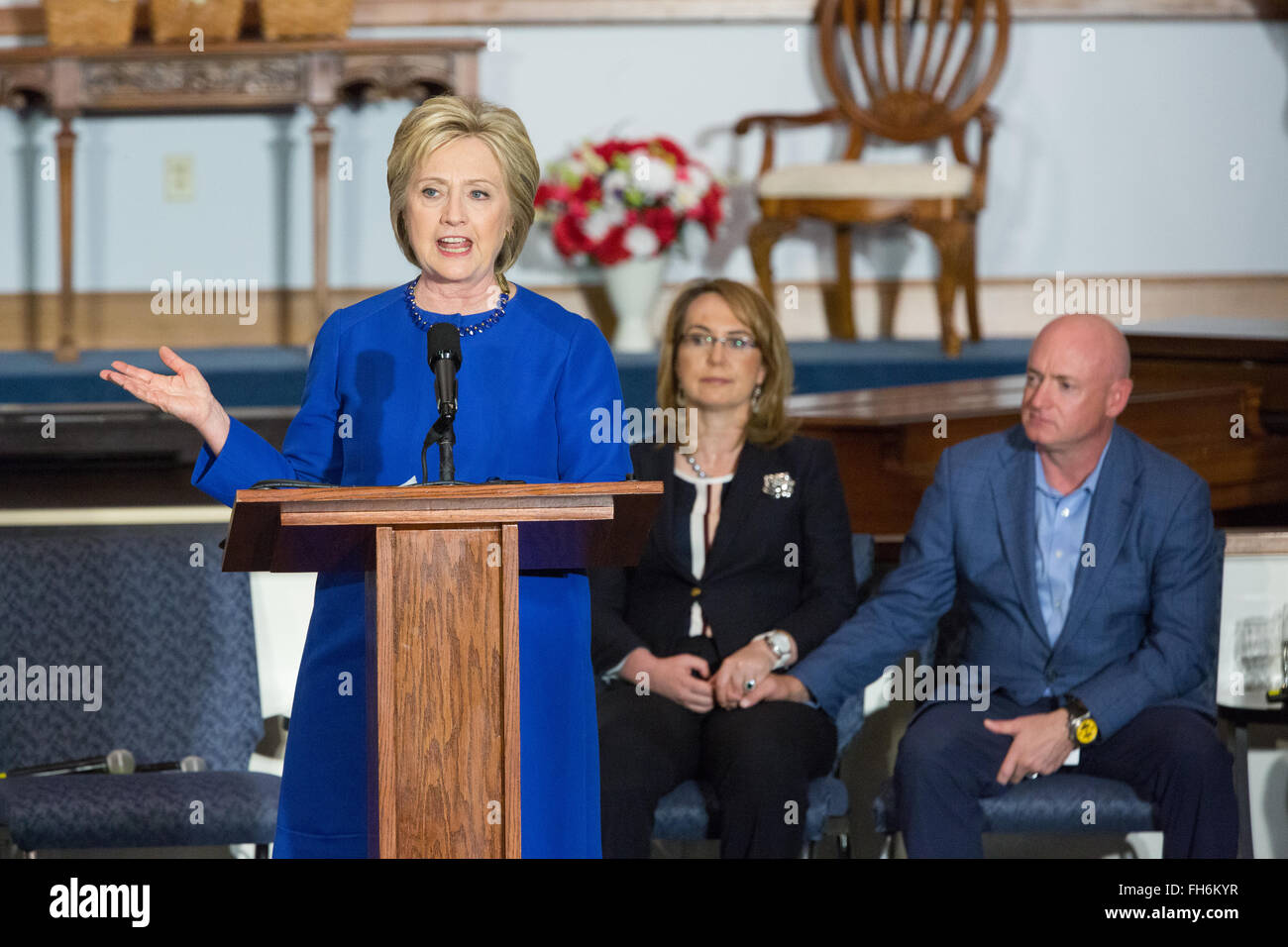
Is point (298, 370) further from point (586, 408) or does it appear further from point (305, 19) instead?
point (586, 408)

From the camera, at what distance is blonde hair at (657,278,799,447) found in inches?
118

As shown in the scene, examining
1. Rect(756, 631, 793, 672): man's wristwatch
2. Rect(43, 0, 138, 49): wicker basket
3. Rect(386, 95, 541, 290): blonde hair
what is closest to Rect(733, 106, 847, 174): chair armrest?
Rect(43, 0, 138, 49): wicker basket

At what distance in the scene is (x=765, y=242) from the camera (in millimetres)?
5355

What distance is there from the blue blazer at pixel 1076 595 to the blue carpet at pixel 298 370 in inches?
66.3

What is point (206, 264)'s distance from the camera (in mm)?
5773

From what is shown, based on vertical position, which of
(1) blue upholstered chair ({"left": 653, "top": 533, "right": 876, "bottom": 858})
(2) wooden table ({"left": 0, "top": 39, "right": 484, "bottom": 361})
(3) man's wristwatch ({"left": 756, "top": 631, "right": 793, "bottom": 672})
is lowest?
(1) blue upholstered chair ({"left": 653, "top": 533, "right": 876, "bottom": 858})

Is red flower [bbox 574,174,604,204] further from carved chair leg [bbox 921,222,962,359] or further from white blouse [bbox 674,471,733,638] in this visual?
white blouse [bbox 674,471,733,638]

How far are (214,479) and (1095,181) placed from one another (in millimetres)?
4802

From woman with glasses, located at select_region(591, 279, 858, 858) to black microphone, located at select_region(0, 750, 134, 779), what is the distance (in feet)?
2.77

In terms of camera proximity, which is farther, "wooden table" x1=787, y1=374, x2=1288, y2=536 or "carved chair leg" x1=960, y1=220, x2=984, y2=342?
"carved chair leg" x1=960, y1=220, x2=984, y2=342

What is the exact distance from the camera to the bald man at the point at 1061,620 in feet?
8.45

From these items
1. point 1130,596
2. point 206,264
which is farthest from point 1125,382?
point 206,264

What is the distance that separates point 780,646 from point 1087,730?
1.75 ft
